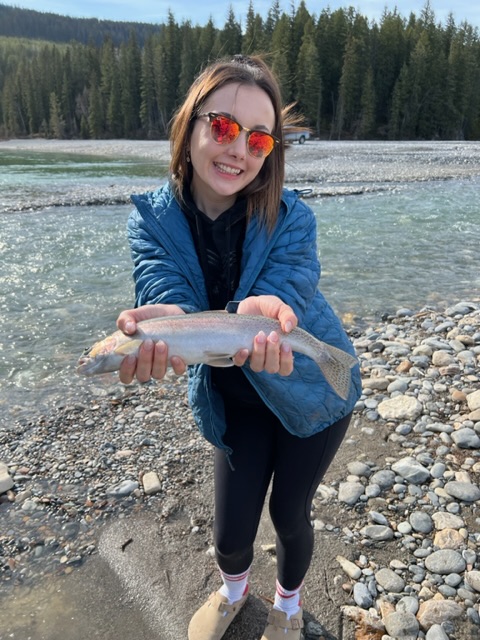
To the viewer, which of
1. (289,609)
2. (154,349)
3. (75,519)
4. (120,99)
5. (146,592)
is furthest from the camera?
(120,99)

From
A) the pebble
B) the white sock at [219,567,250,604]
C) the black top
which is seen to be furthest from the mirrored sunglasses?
the pebble

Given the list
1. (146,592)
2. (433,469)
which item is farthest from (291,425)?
(433,469)

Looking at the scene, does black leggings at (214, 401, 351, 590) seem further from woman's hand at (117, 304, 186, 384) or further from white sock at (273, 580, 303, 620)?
woman's hand at (117, 304, 186, 384)

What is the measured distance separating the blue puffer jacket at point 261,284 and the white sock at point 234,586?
101cm

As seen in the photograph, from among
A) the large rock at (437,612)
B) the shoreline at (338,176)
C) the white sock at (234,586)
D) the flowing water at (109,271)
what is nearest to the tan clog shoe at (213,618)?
the white sock at (234,586)

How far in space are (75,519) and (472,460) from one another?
3580 mm

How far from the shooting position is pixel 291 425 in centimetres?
270

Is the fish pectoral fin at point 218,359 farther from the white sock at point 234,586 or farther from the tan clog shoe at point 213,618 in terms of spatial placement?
the tan clog shoe at point 213,618

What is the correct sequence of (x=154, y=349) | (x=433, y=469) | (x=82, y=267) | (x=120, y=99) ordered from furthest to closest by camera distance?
(x=120, y=99) → (x=82, y=267) → (x=433, y=469) → (x=154, y=349)

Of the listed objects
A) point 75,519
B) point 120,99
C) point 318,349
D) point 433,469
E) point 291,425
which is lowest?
point 75,519

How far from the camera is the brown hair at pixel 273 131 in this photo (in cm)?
271

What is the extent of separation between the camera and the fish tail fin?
8.60 ft

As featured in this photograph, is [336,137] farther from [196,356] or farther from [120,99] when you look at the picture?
[196,356]

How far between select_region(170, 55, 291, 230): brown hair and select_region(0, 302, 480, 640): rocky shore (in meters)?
2.56
